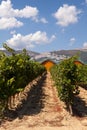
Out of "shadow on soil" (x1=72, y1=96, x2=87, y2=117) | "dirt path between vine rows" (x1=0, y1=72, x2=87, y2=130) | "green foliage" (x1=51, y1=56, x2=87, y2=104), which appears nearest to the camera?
"dirt path between vine rows" (x1=0, y1=72, x2=87, y2=130)

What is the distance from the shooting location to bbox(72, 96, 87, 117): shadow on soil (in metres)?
18.1

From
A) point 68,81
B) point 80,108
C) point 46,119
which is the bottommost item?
point 46,119

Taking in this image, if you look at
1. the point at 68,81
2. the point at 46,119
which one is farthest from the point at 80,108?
the point at 46,119

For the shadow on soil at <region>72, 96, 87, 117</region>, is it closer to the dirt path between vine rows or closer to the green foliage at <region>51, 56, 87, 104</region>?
the dirt path between vine rows

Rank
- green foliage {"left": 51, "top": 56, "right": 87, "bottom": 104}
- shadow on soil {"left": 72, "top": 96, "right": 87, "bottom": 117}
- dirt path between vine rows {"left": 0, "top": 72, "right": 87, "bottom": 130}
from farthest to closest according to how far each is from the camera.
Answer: green foliage {"left": 51, "top": 56, "right": 87, "bottom": 104} < shadow on soil {"left": 72, "top": 96, "right": 87, "bottom": 117} < dirt path between vine rows {"left": 0, "top": 72, "right": 87, "bottom": 130}

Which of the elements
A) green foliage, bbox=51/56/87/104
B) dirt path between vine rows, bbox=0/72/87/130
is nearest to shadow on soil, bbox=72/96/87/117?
dirt path between vine rows, bbox=0/72/87/130

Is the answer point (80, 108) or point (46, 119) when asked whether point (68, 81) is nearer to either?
point (80, 108)

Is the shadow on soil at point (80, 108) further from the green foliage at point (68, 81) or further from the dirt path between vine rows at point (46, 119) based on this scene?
the green foliage at point (68, 81)

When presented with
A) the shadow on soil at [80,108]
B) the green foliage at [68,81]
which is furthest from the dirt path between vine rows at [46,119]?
the green foliage at [68,81]

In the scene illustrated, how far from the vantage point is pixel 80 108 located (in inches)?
787

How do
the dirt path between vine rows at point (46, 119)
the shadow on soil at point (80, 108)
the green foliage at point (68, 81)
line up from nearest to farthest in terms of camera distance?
the dirt path between vine rows at point (46, 119)
the shadow on soil at point (80, 108)
the green foliage at point (68, 81)

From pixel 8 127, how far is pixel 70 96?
4.87 m

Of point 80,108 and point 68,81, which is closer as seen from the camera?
point 68,81

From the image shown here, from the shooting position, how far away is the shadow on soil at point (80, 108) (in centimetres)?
1812
